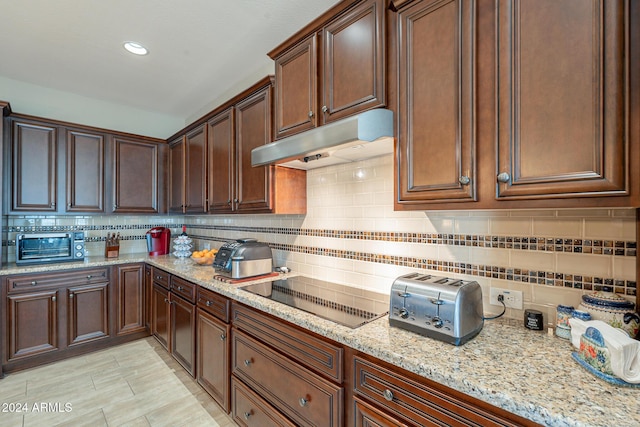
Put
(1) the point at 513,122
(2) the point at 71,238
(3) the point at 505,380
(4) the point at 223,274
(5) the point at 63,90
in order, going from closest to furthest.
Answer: (3) the point at 505,380
(1) the point at 513,122
(4) the point at 223,274
(2) the point at 71,238
(5) the point at 63,90

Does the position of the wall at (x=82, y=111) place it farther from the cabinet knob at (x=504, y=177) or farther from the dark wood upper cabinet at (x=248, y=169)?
the cabinet knob at (x=504, y=177)

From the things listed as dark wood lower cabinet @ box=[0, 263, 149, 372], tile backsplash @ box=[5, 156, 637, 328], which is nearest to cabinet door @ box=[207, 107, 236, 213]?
tile backsplash @ box=[5, 156, 637, 328]

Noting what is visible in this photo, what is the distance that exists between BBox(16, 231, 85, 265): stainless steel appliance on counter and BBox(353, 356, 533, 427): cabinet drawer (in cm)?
317

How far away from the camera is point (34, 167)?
2820 millimetres

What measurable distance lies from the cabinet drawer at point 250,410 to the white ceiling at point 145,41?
2.40 metres

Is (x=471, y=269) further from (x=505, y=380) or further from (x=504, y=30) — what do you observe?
(x=504, y=30)

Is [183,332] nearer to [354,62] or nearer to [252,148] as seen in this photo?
[252,148]

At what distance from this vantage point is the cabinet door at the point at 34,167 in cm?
273

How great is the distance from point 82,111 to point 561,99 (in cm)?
427

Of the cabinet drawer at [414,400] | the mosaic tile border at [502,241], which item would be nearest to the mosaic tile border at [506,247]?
the mosaic tile border at [502,241]

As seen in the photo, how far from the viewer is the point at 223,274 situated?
90.2 inches

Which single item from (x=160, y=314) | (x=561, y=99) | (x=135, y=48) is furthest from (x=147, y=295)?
(x=561, y=99)

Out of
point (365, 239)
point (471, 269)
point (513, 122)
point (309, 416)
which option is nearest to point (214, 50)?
point (365, 239)

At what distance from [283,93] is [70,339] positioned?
307cm
